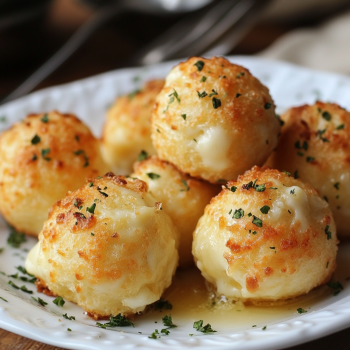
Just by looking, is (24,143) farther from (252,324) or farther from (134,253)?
(252,324)

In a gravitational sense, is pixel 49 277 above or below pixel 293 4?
below

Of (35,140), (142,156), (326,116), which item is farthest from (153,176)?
(326,116)

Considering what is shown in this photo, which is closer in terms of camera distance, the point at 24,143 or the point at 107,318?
the point at 107,318

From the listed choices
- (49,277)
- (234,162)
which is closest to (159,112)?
(234,162)

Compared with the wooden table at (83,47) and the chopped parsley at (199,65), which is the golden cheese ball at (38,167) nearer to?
the chopped parsley at (199,65)

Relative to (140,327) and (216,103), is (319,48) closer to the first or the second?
(216,103)

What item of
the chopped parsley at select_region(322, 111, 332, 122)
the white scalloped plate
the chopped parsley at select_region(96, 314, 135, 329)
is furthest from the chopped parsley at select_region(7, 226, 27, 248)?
the chopped parsley at select_region(322, 111, 332, 122)
